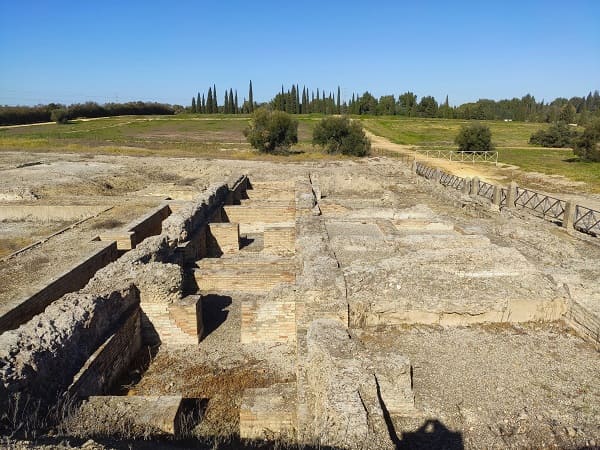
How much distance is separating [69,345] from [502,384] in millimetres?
4650

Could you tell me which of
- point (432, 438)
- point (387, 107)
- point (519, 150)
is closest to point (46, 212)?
point (432, 438)

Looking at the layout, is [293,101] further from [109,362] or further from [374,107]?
[109,362]

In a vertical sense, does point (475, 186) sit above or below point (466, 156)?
above

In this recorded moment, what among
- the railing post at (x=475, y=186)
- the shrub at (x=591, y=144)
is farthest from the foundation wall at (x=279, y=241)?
the shrub at (x=591, y=144)

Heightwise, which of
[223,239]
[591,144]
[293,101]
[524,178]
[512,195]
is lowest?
[524,178]

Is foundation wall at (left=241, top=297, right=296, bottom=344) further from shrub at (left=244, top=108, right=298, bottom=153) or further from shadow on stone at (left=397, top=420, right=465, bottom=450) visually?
shrub at (left=244, top=108, right=298, bottom=153)

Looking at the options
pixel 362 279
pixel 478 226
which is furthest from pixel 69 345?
pixel 478 226

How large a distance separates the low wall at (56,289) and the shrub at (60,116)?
215 feet

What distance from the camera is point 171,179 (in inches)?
846

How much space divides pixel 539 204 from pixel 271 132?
20047 millimetres

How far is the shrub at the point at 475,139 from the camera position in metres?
36.9

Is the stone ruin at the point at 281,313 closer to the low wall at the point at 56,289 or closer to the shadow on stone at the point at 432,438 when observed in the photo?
the low wall at the point at 56,289

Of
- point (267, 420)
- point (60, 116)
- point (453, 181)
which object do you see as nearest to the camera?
point (267, 420)

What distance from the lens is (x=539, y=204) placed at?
46.8 feet
